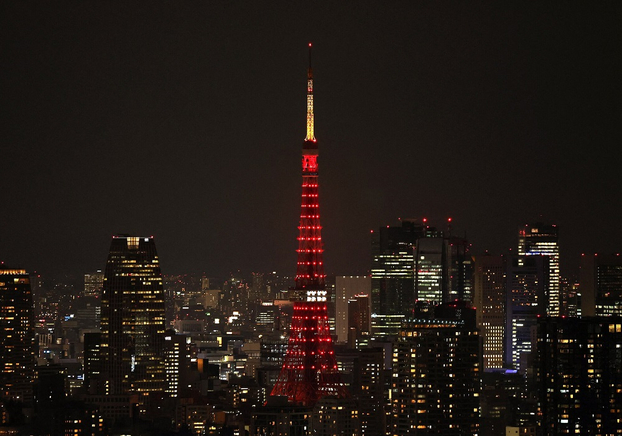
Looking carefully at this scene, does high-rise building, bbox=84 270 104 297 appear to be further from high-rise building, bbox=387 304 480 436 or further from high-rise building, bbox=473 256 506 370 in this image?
high-rise building, bbox=387 304 480 436

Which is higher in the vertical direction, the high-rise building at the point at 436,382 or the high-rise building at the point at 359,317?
the high-rise building at the point at 359,317

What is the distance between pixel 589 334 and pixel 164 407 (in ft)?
36.0

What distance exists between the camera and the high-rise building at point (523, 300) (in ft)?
127

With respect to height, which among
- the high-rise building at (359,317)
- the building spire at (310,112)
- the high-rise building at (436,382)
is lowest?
the high-rise building at (436,382)

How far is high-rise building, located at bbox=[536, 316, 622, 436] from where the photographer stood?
27.4 meters

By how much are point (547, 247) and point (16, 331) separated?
10635 mm

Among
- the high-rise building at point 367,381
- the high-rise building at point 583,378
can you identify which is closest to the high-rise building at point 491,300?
the high-rise building at point 367,381

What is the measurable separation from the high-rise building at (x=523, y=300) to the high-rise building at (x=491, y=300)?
0.14 meters

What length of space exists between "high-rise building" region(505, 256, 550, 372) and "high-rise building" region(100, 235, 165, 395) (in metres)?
6.70

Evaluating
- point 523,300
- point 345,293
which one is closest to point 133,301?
point 345,293

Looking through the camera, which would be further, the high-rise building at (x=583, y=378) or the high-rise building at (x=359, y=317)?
the high-rise building at (x=359, y=317)

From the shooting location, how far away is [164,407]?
3662 centimetres

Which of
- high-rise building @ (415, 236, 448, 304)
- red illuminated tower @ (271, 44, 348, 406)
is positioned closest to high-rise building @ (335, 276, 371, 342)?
high-rise building @ (415, 236, 448, 304)

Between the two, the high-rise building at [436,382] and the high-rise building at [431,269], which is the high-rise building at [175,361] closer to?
the high-rise building at [431,269]
